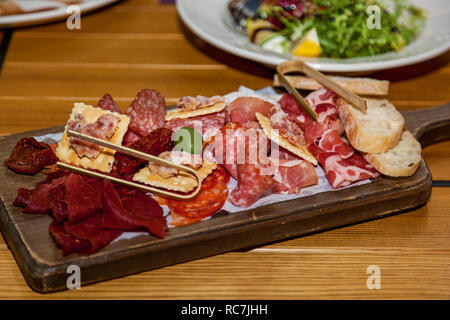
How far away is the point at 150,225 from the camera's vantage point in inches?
48.4

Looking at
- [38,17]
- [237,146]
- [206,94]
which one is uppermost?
[38,17]

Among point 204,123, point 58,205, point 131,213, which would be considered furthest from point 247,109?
point 58,205

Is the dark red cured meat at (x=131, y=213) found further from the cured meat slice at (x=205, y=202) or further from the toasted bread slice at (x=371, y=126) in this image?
the toasted bread slice at (x=371, y=126)

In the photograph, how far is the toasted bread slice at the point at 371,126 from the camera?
1.46 metres

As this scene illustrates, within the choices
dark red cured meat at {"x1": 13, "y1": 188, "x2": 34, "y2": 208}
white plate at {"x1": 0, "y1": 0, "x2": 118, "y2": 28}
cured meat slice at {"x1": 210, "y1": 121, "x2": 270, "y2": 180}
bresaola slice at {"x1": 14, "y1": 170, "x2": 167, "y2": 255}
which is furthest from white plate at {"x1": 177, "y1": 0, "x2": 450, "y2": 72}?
dark red cured meat at {"x1": 13, "y1": 188, "x2": 34, "y2": 208}

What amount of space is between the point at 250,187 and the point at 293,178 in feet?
0.43

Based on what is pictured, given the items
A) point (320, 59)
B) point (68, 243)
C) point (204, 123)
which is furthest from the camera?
point (320, 59)

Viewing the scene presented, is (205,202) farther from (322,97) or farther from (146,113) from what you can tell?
(322,97)

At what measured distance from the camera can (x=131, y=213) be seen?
4.10 ft

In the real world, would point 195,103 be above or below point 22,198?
above

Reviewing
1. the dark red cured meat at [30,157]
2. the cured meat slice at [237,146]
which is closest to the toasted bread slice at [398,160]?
the cured meat slice at [237,146]

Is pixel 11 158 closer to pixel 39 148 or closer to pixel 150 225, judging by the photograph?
pixel 39 148

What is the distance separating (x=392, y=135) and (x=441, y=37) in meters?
0.90

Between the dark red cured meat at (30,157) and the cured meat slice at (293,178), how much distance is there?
0.63 m
